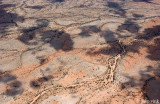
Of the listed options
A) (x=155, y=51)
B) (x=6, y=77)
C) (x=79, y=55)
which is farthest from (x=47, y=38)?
(x=155, y=51)

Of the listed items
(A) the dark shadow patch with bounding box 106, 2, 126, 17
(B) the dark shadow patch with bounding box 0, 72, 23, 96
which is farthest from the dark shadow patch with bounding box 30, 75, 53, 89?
(A) the dark shadow patch with bounding box 106, 2, 126, 17

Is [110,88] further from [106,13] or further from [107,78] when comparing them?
[106,13]

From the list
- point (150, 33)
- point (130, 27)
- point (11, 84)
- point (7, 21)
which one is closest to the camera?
point (11, 84)

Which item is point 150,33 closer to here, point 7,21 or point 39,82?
point 39,82

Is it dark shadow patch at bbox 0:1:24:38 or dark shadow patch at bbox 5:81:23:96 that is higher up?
dark shadow patch at bbox 0:1:24:38

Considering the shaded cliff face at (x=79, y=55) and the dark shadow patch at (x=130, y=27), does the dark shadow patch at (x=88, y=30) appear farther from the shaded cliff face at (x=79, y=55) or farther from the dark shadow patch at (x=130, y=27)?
the dark shadow patch at (x=130, y=27)

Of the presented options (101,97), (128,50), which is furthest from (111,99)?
(128,50)

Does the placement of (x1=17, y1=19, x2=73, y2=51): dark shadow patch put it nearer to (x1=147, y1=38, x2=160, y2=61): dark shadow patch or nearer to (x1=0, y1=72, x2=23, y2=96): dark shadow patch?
(x1=0, y1=72, x2=23, y2=96): dark shadow patch

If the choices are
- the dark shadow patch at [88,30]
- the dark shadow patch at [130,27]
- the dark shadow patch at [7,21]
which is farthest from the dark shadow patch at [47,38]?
the dark shadow patch at [130,27]
